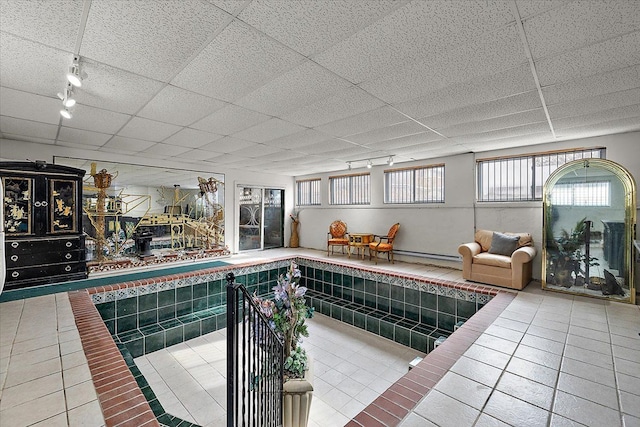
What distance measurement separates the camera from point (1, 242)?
122 cm

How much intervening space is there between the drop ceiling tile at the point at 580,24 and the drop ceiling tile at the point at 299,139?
2.55 meters

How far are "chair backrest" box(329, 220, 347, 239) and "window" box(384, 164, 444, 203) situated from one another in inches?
51.6

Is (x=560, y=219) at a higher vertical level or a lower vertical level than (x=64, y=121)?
lower

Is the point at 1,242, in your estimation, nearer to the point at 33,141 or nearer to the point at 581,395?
the point at 581,395

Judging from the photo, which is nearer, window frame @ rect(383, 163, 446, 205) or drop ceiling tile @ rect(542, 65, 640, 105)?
drop ceiling tile @ rect(542, 65, 640, 105)

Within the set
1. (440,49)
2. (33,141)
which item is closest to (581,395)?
(440,49)

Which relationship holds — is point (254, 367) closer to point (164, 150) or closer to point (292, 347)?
point (292, 347)

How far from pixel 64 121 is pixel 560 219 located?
6.79 meters

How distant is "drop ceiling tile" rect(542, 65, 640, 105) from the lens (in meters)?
2.18

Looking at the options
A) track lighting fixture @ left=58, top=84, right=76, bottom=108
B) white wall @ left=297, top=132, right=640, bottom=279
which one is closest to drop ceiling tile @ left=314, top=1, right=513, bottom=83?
track lighting fixture @ left=58, top=84, right=76, bottom=108

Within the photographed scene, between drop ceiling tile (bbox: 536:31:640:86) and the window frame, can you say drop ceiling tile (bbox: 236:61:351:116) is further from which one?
the window frame

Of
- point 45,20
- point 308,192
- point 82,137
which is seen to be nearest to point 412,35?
→ point 45,20

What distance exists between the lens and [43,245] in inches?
166

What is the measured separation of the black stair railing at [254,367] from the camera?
5.55 feet
